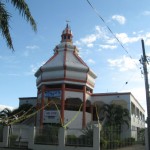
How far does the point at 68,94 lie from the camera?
4003cm

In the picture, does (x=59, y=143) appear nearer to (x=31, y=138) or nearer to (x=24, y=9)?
(x=31, y=138)

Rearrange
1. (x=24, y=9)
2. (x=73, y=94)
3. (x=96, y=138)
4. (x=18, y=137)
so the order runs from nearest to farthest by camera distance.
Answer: (x=24, y=9)
(x=96, y=138)
(x=18, y=137)
(x=73, y=94)

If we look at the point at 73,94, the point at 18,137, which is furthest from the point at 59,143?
the point at 73,94

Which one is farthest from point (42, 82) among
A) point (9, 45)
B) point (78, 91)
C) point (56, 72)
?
point (9, 45)

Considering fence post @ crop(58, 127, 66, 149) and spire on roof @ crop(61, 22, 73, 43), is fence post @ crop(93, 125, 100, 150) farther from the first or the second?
spire on roof @ crop(61, 22, 73, 43)

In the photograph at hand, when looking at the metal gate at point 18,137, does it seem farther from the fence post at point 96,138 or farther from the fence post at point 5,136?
the fence post at point 96,138

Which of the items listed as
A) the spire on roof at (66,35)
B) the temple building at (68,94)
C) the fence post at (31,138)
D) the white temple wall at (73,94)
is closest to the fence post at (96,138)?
the fence post at (31,138)

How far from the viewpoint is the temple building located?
39594 mm

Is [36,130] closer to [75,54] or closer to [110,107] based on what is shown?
[110,107]

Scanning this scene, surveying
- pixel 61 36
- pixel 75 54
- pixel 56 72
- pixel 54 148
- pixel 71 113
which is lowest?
pixel 54 148

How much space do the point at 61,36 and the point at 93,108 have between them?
1303cm

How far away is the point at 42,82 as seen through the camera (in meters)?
41.2

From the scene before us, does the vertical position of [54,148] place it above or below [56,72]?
below

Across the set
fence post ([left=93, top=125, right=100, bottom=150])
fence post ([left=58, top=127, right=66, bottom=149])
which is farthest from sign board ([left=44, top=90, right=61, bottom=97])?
fence post ([left=93, top=125, right=100, bottom=150])
